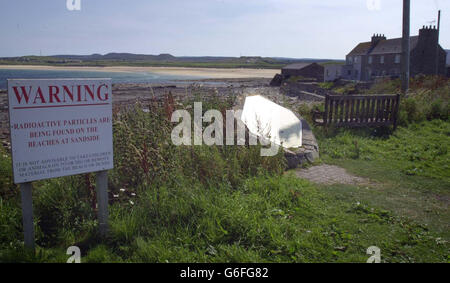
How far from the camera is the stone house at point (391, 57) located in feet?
182

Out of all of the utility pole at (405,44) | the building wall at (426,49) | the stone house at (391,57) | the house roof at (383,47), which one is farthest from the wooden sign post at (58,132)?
the house roof at (383,47)

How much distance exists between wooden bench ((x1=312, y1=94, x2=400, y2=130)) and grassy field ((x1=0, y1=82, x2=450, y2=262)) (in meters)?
3.55

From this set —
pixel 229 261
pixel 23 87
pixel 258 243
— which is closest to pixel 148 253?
pixel 229 261

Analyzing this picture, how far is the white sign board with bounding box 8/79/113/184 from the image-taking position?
341 centimetres

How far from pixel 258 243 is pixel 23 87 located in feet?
9.17

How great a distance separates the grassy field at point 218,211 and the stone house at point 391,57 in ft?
155

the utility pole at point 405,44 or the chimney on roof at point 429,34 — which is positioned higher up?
the chimney on roof at point 429,34

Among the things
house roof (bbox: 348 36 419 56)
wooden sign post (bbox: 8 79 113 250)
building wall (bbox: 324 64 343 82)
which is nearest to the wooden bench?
wooden sign post (bbox: 8 79 113 250)

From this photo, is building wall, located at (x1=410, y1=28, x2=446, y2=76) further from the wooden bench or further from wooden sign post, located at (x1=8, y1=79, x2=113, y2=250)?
wooden sign post, located at (x1=8, y1=79, x2=113, y2=250)

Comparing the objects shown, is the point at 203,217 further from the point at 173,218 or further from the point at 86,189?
the point at 86,189

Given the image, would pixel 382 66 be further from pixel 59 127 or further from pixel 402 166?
pixel 59 127

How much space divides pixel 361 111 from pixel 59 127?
8.46 metres

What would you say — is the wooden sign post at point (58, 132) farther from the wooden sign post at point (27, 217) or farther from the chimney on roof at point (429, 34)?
the chimney on roof at point (429, 34)

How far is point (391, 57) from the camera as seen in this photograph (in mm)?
61969
